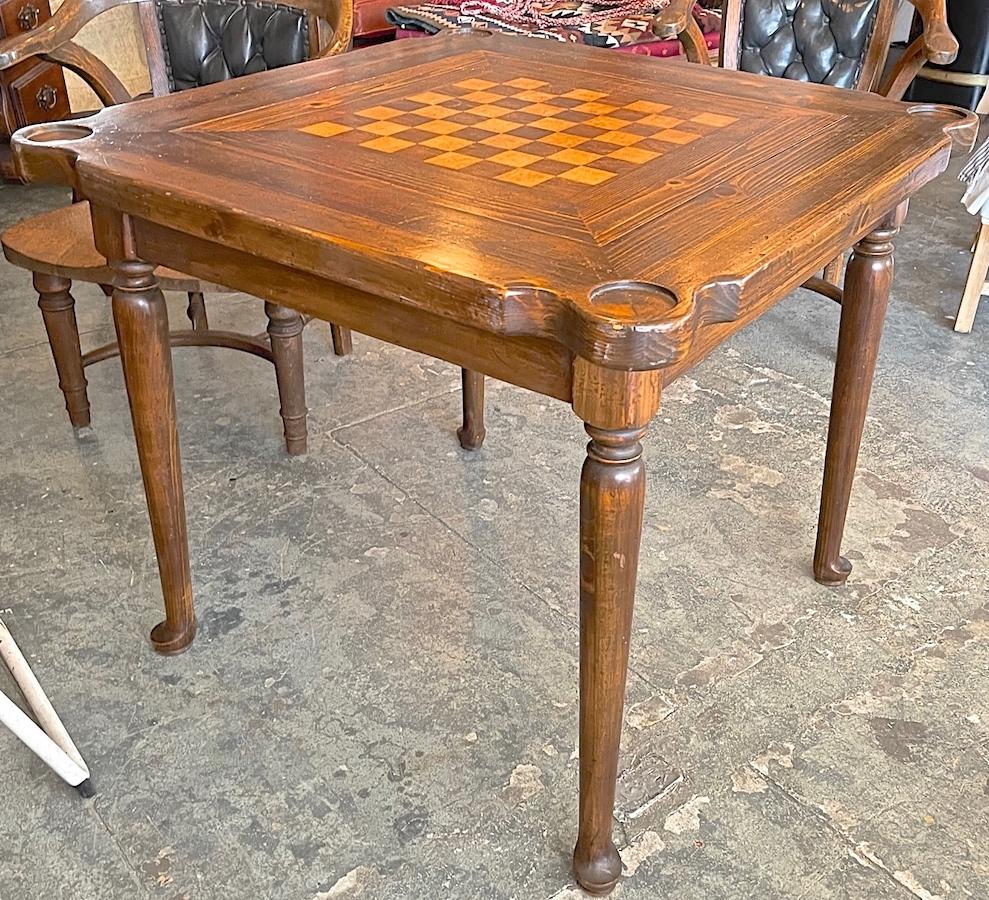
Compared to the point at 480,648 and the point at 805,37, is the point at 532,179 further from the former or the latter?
the point at 805,37

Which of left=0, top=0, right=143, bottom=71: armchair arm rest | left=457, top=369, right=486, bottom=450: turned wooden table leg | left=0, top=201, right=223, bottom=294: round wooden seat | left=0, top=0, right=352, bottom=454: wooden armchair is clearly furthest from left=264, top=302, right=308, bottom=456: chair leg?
left=0, top=0, right=143, bottom=71: armchair arm rest

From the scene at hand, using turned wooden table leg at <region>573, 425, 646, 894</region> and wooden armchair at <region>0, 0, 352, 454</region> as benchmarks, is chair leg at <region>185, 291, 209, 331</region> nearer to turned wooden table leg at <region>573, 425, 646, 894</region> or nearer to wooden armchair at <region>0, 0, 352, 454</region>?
wooden armchair at <region>0, 0, 352, 454</region>

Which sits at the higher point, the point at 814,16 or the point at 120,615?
the point at 814,16

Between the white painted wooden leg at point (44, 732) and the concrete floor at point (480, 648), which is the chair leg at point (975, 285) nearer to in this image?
the concrete floor at point (480, 648)

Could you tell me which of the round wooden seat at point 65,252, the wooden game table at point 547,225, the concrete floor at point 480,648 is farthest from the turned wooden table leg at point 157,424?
the round wooden seat at point 65,252

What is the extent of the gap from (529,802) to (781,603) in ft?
2.04

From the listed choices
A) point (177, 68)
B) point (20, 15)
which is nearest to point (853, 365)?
point (177, 68)

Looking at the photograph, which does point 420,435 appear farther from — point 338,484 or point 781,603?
point 781,603

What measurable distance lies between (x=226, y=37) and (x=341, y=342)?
2.44ft

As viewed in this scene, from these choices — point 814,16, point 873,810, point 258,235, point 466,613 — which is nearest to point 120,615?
point 466,613

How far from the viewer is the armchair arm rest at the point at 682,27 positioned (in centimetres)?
244

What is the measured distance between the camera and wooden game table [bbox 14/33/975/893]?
1063mm

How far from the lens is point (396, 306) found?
1190 mm

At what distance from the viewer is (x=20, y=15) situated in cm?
358
